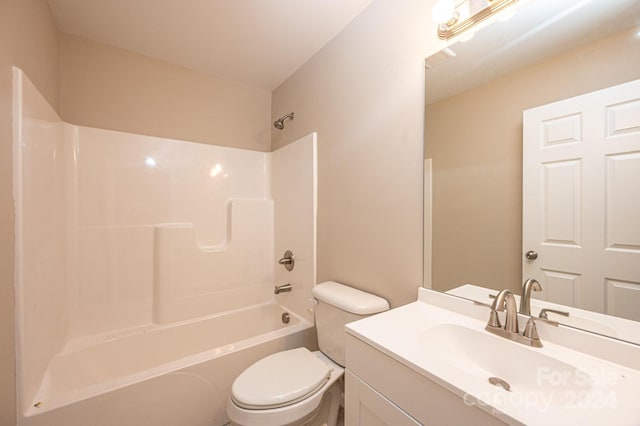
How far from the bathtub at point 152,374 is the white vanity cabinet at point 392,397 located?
806 millimetres

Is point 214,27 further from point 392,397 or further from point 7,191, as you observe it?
point 392,397

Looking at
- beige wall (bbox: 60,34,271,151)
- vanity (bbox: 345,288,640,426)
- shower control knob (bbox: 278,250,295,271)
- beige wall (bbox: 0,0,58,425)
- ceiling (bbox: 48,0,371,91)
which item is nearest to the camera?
vanity (bbox: 345,288,640,426)

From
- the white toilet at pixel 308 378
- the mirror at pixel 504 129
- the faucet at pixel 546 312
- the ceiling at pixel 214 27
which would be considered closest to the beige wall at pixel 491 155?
the mirror at pixel 504 129

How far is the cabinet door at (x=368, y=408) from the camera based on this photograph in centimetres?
70

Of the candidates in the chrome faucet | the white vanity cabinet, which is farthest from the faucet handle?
the white vanity cabinet

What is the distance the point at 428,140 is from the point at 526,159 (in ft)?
1.19

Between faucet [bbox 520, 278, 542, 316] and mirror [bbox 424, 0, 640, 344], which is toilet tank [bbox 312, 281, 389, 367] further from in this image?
faucet [bbox 520, 278, 542, 316]

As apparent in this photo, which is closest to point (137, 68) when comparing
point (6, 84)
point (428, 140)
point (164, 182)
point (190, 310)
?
point (164, 182)

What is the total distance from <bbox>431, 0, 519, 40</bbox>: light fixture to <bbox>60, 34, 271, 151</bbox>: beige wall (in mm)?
1684

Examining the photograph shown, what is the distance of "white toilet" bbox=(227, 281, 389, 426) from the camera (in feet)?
3.36

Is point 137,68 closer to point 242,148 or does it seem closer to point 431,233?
point 242,148

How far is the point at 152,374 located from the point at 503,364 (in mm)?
1505

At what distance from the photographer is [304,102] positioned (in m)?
1.88

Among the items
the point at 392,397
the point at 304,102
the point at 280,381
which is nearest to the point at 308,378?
the point at 280,381
